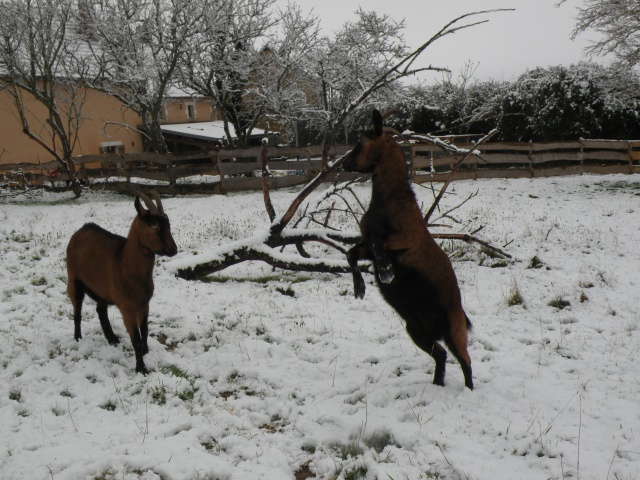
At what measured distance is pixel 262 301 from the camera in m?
6.05

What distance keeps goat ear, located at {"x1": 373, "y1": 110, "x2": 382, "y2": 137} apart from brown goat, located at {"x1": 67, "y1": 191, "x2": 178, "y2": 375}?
193 centimetres

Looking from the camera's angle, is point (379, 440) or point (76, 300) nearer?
point (379, 440)

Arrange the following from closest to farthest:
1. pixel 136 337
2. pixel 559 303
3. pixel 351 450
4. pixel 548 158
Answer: pixel 351 450 < pixel 136 337 < pixel 559 303 < pixel 548 158

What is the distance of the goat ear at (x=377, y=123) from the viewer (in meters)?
3.27

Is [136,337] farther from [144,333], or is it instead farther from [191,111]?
[191,111]

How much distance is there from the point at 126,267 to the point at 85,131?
2225 cm

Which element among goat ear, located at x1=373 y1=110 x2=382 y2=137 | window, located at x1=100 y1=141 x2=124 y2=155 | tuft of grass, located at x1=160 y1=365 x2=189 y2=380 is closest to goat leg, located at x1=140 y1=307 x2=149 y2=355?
tuft of grass, located at x1=160 y1=365 x2=189 y2=380

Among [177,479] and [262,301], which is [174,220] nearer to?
[262,301]

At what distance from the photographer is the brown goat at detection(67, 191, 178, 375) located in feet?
13.2

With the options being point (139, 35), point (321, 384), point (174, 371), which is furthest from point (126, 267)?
point (139, 35)

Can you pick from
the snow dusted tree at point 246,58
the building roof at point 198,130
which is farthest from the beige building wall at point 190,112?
the snow dusted tree at point 246,58

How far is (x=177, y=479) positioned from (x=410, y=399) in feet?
5.83

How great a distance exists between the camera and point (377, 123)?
3.32 meters

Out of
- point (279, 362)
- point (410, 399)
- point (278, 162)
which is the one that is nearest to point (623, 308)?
point (410, 399)
